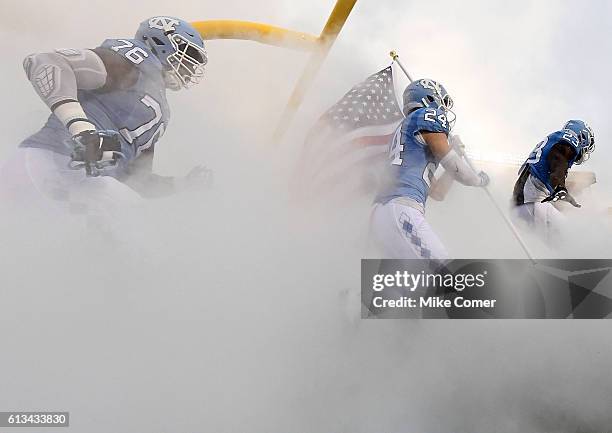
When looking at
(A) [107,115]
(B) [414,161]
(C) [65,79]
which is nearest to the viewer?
(C) [65,79]

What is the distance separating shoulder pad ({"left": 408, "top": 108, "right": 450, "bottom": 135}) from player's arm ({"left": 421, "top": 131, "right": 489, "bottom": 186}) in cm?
5

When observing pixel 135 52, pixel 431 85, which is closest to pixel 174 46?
pixel 135 52

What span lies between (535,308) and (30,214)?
433cm

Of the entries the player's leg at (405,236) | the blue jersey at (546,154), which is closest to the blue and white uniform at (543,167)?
the blue jersey at (546,154)

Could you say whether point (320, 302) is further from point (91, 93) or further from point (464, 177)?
point (91, 93)

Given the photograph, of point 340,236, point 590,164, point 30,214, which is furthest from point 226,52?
point 590,164

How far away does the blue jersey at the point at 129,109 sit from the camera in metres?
5.03

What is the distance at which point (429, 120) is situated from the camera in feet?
19.3

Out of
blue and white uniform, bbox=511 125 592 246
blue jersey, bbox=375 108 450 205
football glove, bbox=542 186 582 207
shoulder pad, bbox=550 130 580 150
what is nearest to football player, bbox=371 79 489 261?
blue jersey, bbox=375 108 450 205

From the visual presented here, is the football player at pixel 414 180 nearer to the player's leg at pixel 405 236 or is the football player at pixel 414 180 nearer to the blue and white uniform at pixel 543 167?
the player's leg at pixel 405 236

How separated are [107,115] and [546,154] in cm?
457

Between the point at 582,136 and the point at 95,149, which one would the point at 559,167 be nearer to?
the point at 582,136

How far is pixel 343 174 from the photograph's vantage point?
6285 mm

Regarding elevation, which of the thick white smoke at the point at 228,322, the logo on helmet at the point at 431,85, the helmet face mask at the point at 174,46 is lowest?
the thick white smoke at the point at 228,322
